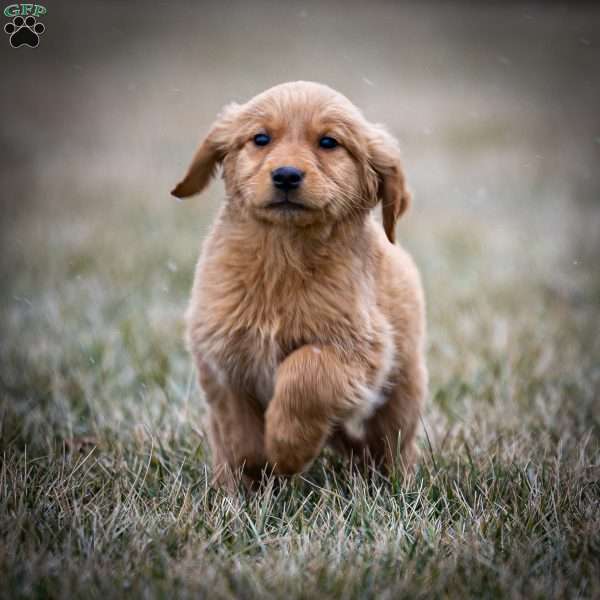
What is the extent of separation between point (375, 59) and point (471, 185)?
7.91 m

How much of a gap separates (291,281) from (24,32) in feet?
5.95

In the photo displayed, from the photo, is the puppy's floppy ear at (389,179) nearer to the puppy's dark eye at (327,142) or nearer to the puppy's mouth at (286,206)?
the puppy's dark eye at (327,142)

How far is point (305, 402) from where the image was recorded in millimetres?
2947

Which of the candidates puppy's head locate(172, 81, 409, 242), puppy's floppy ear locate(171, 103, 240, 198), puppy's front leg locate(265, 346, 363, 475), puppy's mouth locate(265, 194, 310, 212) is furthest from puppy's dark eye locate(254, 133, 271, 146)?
puppy's front leg locate(265, 346, 363, 475)

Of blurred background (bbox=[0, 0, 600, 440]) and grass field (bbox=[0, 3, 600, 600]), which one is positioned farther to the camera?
blurred background (bbox=[0, 0, 600, 440])

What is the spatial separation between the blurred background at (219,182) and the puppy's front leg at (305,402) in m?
1.17

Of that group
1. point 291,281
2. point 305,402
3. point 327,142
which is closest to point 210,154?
point 327,142

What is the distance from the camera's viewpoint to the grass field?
2514mm

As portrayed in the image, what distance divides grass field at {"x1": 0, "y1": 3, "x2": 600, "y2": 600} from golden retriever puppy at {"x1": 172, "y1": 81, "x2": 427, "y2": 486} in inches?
10.0

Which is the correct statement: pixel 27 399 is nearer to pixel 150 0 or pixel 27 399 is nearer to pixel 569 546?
pixel 569 546

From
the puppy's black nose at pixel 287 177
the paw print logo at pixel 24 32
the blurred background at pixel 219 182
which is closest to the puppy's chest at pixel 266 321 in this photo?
the puppy's black nose at pixel 287 177

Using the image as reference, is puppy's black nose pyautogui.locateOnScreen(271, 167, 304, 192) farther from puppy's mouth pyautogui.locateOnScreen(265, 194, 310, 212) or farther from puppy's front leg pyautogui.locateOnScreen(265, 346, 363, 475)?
puppy's front leg pyautogui.locateOnScreen(265, 346, 363, 475)

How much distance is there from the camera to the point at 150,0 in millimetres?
Result: 16812

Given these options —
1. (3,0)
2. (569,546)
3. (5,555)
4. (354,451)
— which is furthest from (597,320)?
(5,555)
